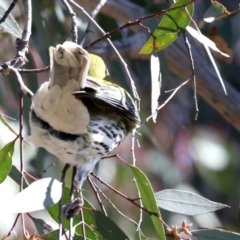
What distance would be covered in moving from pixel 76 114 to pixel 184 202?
0.35 metres

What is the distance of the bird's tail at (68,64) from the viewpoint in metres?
1.47

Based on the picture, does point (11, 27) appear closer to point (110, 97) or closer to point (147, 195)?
A: point (110, 97)

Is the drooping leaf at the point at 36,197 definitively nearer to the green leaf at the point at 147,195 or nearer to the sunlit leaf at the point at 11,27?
the green leaf at the point at 147,195

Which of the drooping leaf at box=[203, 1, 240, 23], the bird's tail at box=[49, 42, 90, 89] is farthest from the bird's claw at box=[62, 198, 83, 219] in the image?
the drooping leaf at box=[203, 1, 240, 23]

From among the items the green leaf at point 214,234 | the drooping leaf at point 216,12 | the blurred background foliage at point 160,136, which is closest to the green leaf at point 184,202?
the green leaf at point 214,234

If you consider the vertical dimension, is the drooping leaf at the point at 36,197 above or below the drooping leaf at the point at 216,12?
below

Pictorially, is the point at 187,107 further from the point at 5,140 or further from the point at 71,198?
the point at 71,198

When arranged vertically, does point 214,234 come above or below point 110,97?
below

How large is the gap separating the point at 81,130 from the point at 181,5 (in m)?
0.40

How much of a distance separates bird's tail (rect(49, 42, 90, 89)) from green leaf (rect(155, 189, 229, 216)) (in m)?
0.37

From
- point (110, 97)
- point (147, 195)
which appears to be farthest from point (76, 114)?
point (147, 195)

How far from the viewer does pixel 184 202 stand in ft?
5.58

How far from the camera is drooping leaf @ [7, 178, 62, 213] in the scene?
1.44 metres

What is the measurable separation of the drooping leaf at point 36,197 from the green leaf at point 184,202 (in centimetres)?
29
